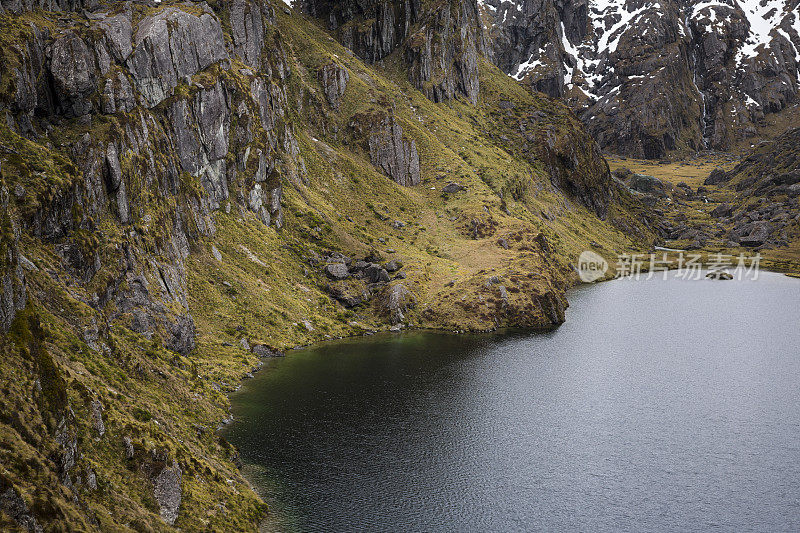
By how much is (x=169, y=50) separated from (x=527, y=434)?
92153 mm

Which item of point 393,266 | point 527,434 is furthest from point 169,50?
point 527,434

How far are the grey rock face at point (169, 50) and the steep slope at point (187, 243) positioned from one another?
0.41 m

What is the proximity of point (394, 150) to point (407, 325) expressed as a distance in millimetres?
79239

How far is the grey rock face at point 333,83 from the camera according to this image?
7446 inches

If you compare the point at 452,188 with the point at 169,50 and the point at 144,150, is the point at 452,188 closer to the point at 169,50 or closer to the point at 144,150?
the point at 169,50

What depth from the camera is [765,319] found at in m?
141

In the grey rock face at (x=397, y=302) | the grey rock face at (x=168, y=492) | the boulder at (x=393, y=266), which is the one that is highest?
the boulder at (x=393, y=266)

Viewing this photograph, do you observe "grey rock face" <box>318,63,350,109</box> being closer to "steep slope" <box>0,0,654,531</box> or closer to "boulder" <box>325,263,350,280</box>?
"steep slope" <box>0,0,654,531</box>

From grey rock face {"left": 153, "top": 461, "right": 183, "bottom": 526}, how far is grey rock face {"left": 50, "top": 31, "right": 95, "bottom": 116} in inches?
2335

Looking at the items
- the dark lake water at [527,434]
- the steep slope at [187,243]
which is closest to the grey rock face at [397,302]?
the steep slope at [187,243]

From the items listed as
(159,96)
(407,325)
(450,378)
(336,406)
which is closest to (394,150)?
(407,325)

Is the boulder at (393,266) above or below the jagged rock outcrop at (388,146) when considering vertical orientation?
below

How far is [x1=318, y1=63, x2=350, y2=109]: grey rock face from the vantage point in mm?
189125

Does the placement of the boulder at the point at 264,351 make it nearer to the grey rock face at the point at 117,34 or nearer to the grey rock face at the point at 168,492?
the grey rock face at the point at 168,492
